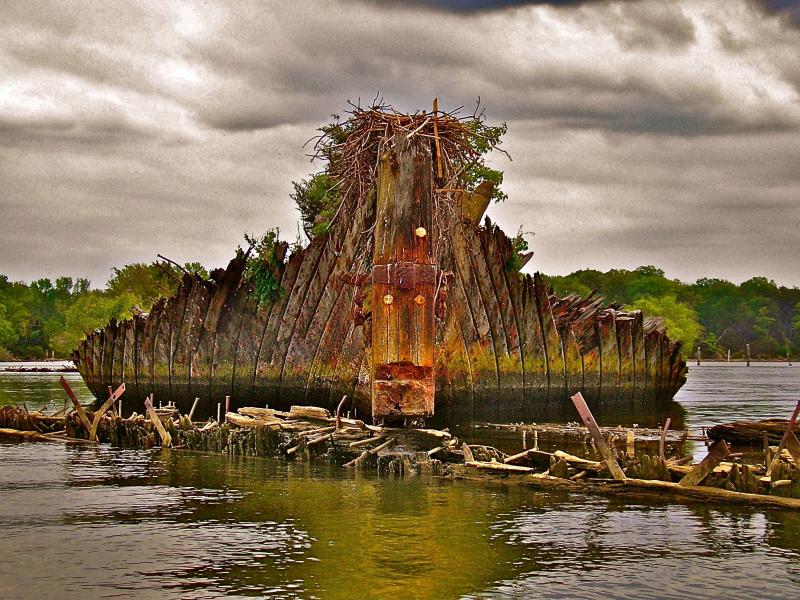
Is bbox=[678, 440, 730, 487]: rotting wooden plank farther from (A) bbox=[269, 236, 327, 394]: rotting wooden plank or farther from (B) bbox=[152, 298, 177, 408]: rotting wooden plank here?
(B) bbox=[152, 298, 177, 408]: rotting wooden plank

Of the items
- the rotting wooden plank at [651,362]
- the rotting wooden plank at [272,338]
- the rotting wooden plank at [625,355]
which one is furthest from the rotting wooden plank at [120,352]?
the rotting wooden plank at [651,362]

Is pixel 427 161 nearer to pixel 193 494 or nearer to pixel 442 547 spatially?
pixel 193 494

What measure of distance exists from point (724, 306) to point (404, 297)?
155 m

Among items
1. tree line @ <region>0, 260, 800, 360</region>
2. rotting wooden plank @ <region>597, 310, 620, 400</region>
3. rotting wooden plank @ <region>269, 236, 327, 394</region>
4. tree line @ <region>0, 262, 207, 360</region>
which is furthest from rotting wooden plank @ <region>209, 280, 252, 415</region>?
tree line @ <region>0, 260, 800, 360</region>

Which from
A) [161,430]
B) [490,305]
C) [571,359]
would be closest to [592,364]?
[571,359]

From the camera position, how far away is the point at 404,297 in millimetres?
22234

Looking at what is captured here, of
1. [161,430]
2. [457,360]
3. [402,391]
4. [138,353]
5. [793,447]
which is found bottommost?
[793,447]

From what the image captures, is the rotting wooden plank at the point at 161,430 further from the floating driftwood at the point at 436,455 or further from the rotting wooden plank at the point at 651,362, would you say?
the rotting wooden plank at the point at 651,362

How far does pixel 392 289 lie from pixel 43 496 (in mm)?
7843

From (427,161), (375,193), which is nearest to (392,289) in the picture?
(427,161)

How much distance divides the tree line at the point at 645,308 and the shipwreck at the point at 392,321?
298 feet

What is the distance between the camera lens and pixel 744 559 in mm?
12922

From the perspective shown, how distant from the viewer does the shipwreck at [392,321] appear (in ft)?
74.4

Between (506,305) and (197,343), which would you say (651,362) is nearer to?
(506,305)
